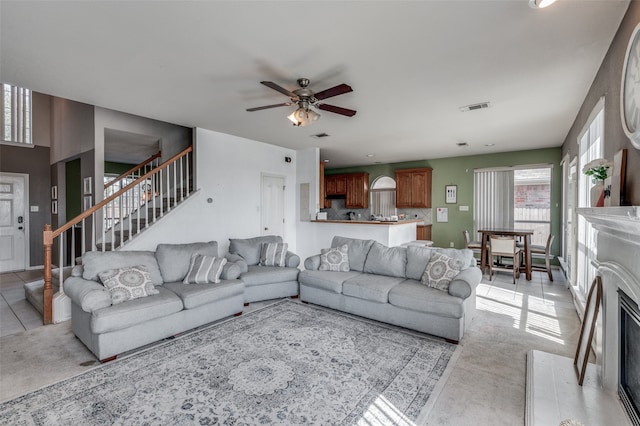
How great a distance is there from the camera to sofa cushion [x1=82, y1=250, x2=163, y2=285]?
10.5 feet

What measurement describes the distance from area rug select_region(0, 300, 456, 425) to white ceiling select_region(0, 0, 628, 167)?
8.90 feet

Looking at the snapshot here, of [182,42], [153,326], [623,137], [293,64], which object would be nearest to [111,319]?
[153,326]

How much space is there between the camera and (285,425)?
190 centimetres

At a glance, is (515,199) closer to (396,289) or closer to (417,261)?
(417,261)

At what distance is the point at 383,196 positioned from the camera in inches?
355

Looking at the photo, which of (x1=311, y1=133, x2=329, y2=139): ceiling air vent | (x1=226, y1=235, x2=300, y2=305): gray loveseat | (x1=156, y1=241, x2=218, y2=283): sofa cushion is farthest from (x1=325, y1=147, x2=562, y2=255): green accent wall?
(x1=156, y1=241, x2=218, y2=283): sofa cushion

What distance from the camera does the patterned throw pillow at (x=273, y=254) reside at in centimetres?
472

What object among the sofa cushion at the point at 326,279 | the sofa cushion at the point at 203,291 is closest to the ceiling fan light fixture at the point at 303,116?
the sofa cushion at the point at 326,279

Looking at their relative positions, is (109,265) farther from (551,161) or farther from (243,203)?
(551,161)

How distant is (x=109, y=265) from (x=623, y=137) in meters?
4.79

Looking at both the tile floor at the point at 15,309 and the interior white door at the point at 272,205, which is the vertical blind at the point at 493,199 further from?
the tile floor at the point at 15,309

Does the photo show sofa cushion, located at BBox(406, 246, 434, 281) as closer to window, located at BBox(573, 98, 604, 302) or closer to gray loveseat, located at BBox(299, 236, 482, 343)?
gray loveseat, located at BBox(299, 236, 482, 343)

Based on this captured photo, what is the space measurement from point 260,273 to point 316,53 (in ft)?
9.64

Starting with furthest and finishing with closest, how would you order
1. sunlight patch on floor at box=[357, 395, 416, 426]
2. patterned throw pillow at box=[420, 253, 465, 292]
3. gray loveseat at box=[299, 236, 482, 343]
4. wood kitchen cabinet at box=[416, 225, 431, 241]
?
wood kitchen cabinet at box=[416, 225, 431, 241] → patterned throw pillow at box=[420, 253, 465, 292] → gray loveseat at box=[299, 236, 482, 343] → sunlight patch on floor at box=[357, 395, 416, 426]
